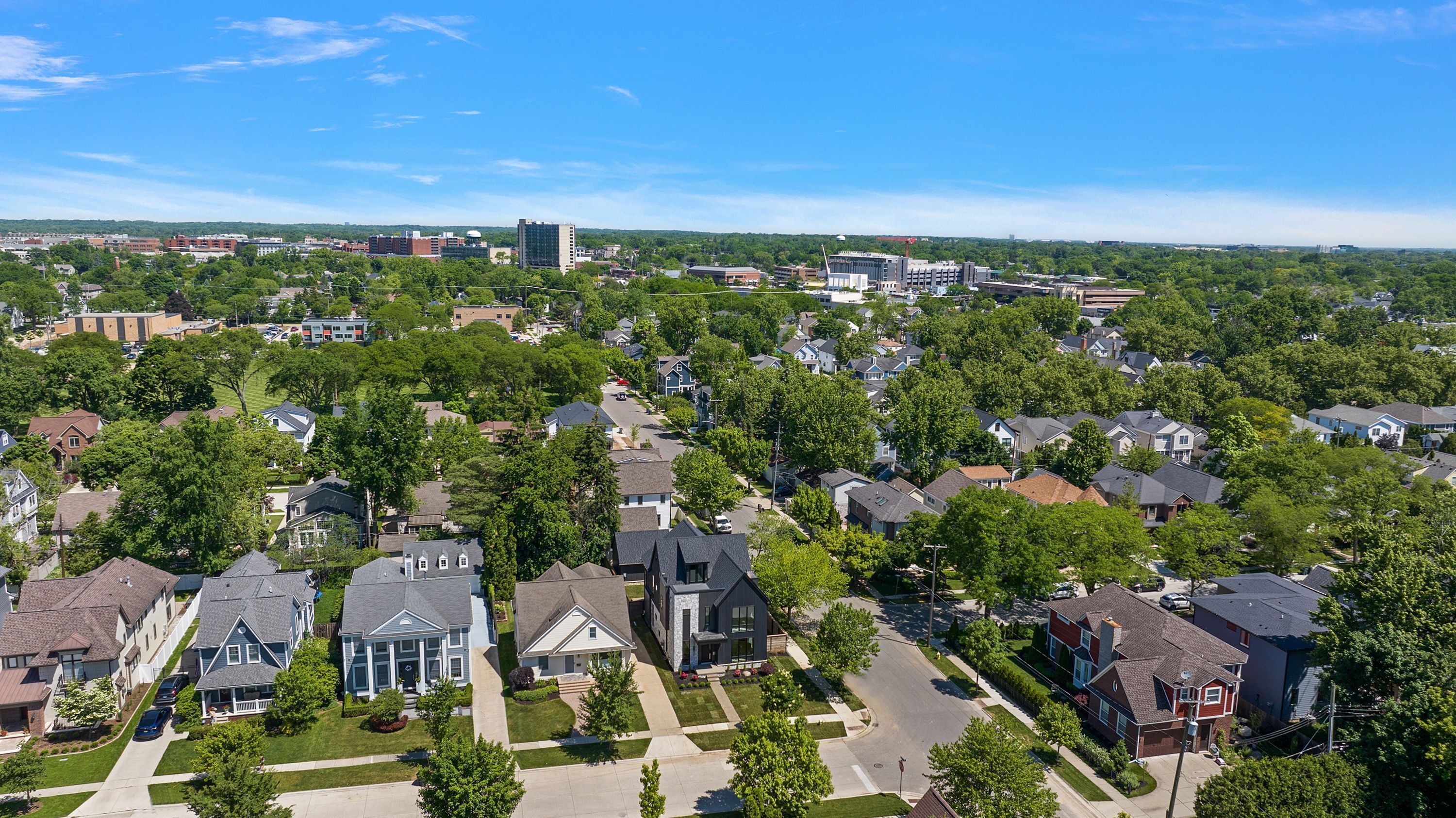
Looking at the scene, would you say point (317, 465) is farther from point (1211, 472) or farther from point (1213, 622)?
point (1211, 472)

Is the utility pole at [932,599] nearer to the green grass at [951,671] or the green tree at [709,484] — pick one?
Answer: the green grass at [951,671]

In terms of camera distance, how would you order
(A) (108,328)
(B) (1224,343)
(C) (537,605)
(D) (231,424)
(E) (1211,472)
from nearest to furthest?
1. (C) (537,605)
2. (D) (231,424)
3. (E) (1211,472)
4. (B) (1224,343)
5. (A) (108,328)

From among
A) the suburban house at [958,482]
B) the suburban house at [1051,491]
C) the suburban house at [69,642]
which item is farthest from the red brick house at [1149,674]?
the suburban house at [69,642]

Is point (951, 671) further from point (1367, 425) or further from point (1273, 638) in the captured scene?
point (1367, 425)

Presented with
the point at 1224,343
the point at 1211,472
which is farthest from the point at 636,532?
the point at 1224,343

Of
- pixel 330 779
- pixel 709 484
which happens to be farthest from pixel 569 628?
pixel 709 484

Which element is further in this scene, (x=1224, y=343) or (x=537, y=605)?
(x=1224, y=343)

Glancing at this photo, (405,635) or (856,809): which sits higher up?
(405,635)
